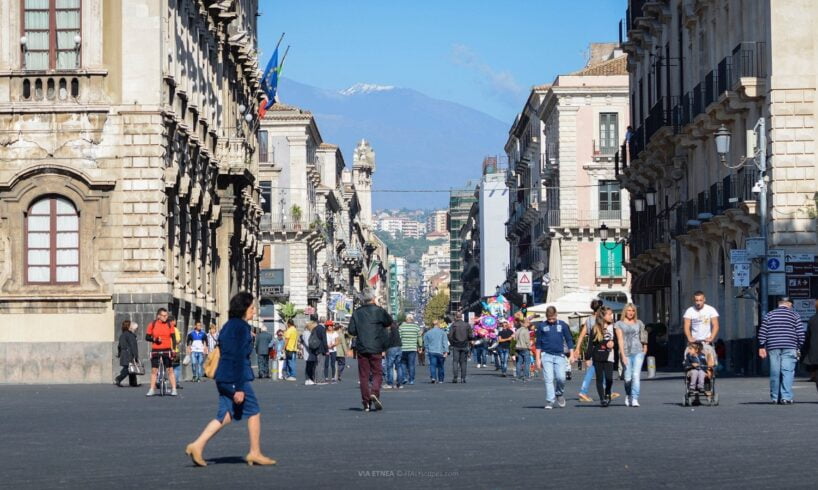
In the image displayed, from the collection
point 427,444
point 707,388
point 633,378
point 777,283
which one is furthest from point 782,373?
point 777,283

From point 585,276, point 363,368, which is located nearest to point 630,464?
point 363,368

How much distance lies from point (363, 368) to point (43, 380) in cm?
1624

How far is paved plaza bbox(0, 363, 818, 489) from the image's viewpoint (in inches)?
596

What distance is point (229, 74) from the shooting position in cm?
6088

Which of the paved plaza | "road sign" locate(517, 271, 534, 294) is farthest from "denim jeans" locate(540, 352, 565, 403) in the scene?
"road sign" locate(517, 271, 534, 294)

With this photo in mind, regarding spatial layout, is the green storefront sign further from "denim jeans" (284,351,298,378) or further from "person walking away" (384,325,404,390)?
"person walking away" (384,325,404,390)

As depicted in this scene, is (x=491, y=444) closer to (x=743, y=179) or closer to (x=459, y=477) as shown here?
(x=459, y=477)

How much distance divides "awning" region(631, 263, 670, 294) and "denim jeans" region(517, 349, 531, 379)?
12.8 meters

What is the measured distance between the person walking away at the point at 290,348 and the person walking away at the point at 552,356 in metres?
21.3

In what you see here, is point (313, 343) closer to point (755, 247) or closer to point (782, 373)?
point (755, 247)

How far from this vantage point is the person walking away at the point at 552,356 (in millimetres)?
28562

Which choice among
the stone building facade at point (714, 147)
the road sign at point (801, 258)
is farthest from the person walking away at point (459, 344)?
the road sign at point (801, 258)

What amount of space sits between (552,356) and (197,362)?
1831 centimetres

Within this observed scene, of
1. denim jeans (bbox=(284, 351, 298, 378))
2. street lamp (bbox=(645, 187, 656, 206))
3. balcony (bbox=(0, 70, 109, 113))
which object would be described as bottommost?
denim jeans (bbox=(284, 351, 298, 378))
